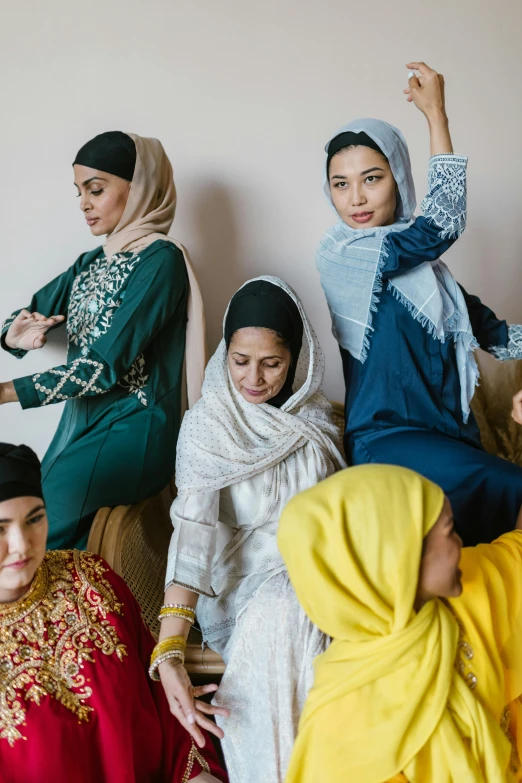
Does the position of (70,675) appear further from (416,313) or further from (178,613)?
(416,313)

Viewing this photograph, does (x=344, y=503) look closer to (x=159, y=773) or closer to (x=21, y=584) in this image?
(x=21, y=584)

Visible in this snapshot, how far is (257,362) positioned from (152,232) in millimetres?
608

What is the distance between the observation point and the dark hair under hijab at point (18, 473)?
4.30 ft

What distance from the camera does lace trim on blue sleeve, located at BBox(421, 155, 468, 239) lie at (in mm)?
1656

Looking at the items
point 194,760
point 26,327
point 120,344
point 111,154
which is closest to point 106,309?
point 120,344

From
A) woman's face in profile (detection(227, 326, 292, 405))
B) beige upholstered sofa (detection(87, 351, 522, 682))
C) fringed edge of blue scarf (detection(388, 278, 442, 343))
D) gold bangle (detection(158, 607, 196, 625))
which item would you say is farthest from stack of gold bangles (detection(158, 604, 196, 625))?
fringed edge of blue scarf (detection(388, 278, 442, 343))

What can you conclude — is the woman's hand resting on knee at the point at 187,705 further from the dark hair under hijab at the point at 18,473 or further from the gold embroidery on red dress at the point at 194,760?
the dark hair under hijab at the point at 18,473

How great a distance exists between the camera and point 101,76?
235 cm

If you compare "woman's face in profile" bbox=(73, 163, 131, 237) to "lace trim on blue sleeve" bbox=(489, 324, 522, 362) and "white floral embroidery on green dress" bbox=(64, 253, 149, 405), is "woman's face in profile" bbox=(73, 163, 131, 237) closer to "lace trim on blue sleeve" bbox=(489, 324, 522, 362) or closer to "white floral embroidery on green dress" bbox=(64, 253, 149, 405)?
"white floral embroidery on green dress" bbox=(64, 253, 149, 405)

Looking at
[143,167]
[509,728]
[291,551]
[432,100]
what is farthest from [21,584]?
[432,100]

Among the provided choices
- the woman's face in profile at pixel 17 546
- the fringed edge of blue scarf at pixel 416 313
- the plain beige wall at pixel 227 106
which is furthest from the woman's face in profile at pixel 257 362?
the plain beige wall at pixel 227 106

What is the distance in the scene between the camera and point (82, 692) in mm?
1362

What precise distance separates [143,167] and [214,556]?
3.26 feet

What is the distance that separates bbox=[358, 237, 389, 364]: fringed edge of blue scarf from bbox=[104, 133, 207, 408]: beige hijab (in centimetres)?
46
